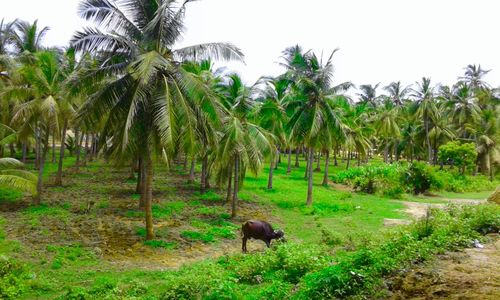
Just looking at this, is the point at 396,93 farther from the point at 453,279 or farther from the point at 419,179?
the point at 453,279

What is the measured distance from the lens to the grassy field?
11.8 metres

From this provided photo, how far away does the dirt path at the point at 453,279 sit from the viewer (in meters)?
7.15

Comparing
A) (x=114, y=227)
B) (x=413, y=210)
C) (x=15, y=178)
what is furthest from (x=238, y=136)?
(x=413, y=210)

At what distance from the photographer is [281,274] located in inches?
401

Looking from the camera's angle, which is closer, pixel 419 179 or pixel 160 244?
pixel 160 244

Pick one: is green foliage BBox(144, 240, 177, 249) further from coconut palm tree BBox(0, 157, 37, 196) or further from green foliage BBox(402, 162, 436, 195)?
green foliage BBox(402, 162, 436, 195)

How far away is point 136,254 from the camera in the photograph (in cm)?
1392

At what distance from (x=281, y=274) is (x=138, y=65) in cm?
844

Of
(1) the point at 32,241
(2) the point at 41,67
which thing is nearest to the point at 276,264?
(1) the point at 32,241

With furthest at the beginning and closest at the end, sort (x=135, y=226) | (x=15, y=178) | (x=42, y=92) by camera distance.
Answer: (x=42, y=92) → (x=135, y=226) → (x=15, y=178)

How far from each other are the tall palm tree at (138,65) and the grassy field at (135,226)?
6.36 feet

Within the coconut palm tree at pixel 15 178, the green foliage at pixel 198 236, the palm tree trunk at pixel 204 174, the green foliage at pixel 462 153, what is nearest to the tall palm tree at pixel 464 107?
the green foliage at pixel 462 153

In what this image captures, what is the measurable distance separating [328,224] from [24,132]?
1800 centimetres

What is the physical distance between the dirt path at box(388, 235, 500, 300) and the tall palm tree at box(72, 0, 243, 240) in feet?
28.9
